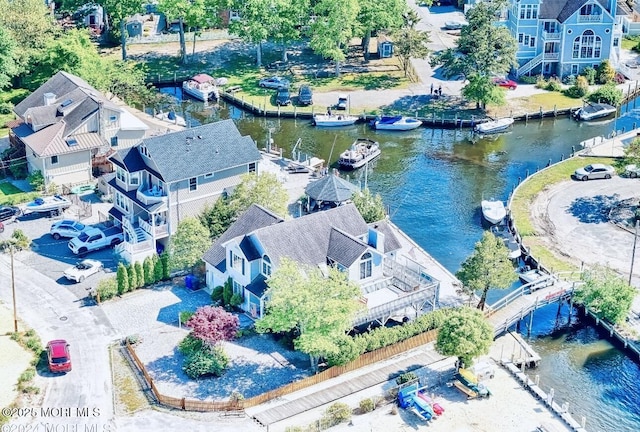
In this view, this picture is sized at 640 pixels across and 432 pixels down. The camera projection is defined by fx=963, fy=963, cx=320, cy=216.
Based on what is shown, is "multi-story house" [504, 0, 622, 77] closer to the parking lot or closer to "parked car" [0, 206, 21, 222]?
the parking lot

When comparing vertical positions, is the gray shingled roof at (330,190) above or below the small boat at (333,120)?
below

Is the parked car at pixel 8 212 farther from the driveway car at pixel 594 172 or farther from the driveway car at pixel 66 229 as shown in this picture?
the driveway car at pixel 594 172

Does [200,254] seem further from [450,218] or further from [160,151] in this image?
[450,218]

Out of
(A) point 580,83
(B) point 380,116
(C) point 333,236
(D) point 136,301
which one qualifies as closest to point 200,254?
(D) point 136,301

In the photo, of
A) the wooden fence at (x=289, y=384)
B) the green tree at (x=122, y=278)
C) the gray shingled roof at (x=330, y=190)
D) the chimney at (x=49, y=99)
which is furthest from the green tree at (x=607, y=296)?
the chimney at (x=49, y=99)

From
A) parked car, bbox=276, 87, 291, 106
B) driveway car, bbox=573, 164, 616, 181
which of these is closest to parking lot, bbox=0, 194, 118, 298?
parked car, bbox=276, 87, 291, 106
